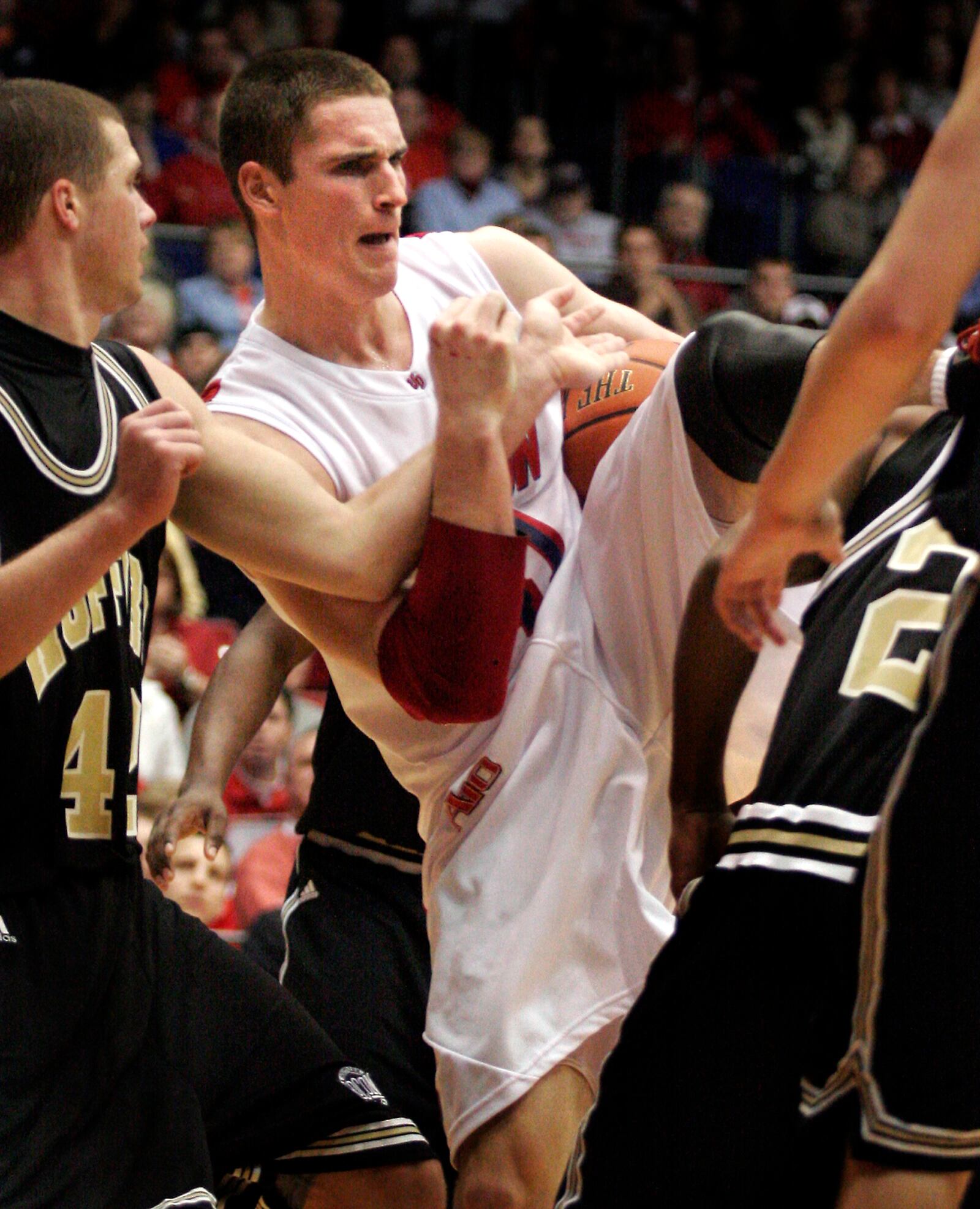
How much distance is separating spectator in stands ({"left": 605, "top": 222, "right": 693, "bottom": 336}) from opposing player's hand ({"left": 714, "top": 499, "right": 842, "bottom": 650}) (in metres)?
6.12

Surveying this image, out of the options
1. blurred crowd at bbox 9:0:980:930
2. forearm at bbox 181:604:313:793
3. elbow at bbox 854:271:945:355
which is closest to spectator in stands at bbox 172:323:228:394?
blurred crowd at bbox 9:0:980:930

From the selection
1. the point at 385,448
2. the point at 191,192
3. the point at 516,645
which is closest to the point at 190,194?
the point at 191,192

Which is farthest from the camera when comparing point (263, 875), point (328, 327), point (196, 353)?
point (196, 353)

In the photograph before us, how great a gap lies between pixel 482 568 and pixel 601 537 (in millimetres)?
408

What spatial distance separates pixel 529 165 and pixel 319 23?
5.00 feet

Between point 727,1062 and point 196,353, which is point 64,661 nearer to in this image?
point 727,1062

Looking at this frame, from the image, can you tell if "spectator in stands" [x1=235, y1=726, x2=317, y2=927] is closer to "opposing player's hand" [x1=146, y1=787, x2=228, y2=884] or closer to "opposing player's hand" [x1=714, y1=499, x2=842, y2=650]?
"opposing player's hand" [x1=146, y1=787, x2=228, y2=884]

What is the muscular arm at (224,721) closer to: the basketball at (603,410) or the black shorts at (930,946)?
the basketball at (603,410)

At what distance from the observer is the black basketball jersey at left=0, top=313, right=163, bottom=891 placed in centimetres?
261

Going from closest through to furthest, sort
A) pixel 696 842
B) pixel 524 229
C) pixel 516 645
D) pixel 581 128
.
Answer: pixel 696 842, pixel 516 645, pixel 524 229, pixel 581 128

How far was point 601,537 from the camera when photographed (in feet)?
9.83

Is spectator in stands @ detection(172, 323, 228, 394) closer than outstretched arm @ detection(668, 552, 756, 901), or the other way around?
outstretched arm @ detection(668, 552, 756, 901)

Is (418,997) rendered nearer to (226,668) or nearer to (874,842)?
(226,668)

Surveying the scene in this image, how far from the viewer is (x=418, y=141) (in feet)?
33.6
